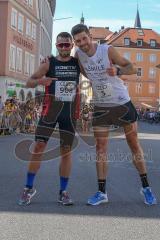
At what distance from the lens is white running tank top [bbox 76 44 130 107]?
6.12 m

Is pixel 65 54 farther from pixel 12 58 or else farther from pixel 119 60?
pixel 12 58

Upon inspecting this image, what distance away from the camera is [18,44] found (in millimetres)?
49906

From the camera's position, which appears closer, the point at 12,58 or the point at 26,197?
the point at 26,197

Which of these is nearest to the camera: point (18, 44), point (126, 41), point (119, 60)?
point (119, 60)

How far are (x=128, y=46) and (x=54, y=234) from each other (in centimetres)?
11130

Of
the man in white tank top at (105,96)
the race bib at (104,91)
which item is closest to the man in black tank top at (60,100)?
the man in white tank top at (105,96)

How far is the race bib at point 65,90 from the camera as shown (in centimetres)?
620

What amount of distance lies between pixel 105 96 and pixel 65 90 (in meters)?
0.45

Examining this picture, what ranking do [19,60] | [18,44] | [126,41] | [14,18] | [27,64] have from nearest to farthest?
[14,18] < [18,44] < [19,60] < [27,64] < [126,41]

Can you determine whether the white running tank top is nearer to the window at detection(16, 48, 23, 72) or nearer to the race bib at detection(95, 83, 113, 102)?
the race bib at detection(95, 83, 113, 102)

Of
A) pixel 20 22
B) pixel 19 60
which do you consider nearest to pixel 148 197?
pixel 19 60

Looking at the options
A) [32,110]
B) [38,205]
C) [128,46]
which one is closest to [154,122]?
[32,110]

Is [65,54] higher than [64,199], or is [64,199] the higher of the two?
[65,54]

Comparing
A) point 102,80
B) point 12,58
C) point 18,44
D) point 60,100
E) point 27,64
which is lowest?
point 60,100
